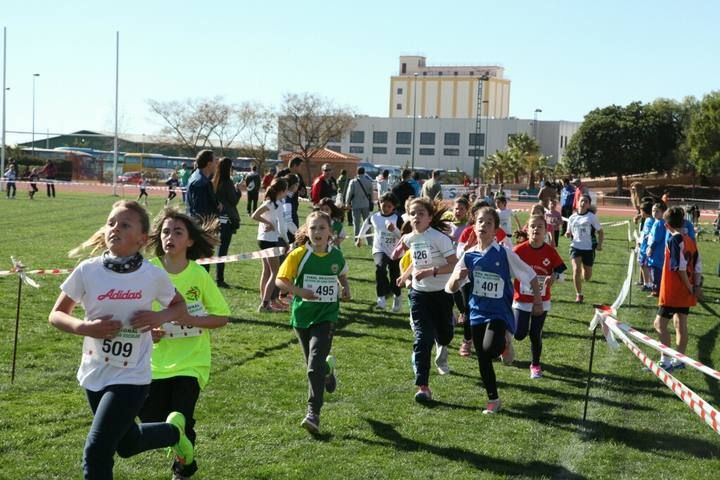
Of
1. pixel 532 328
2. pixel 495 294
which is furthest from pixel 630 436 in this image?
pixel 532 328

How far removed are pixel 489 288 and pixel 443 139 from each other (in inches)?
4584

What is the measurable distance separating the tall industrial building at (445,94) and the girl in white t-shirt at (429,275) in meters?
148

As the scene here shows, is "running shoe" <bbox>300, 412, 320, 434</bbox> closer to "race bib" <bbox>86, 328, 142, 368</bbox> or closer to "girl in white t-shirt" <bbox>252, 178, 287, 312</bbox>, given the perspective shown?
"race bib" <bbox>86, 328, 142, 368</bbox>

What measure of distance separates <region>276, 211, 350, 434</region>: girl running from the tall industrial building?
149382mm

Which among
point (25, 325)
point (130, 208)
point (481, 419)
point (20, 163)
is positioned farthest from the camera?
point (20, 163)

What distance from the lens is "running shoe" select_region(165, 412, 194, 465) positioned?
5.67 metres

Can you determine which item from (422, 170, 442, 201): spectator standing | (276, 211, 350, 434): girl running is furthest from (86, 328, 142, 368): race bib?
(422, 170, 442, 201): spectator standing

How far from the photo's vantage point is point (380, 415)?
8.09 m

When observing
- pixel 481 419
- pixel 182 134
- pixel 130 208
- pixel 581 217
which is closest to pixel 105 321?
pixel 130 208

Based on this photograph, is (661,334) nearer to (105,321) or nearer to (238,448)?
(238,448)

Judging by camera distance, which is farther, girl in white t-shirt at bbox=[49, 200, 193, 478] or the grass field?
the grass field

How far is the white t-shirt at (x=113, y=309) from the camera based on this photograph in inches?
197

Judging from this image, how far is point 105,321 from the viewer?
4.87m

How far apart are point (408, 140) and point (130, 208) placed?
12143cm
